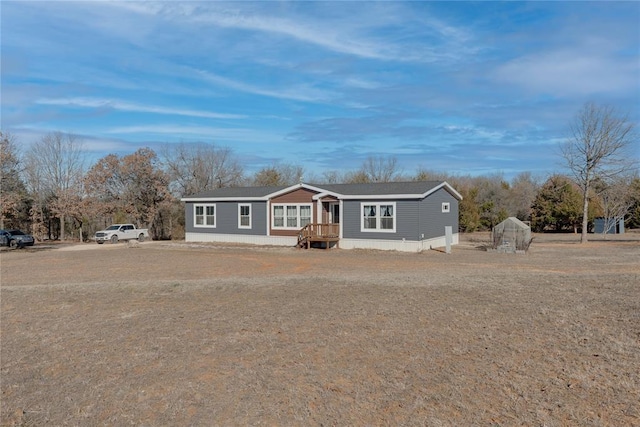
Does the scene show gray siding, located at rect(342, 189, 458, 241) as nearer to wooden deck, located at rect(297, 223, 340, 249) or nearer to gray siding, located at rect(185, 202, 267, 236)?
wooden deck, located at rect(297, 223, 340, 249)

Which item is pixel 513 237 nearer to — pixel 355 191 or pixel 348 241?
pixel 348 241

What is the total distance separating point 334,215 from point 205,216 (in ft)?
30.3

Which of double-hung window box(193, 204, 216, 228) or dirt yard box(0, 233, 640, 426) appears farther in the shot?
A: double-hung window box(193, 204, 216, 228)

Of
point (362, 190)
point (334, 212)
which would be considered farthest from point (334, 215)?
point (362, 190)

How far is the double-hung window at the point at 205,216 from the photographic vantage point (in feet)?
95.1

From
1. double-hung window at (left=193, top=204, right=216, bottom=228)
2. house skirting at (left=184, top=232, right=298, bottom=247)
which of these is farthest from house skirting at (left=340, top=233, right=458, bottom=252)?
double-hung window at (left=193, top=204, right=216, bottom=228)

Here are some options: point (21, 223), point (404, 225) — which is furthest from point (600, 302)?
point (21, 223)

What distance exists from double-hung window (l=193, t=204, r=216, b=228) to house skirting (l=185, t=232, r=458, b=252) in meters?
0.66

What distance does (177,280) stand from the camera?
12625 mm

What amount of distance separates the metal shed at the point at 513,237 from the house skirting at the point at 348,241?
3.52 metres

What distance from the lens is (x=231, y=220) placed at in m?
28.0

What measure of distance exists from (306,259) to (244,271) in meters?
4.52

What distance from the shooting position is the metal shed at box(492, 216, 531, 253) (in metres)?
20.0

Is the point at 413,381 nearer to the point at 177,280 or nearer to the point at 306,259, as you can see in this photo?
the point at 177,280
